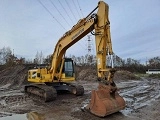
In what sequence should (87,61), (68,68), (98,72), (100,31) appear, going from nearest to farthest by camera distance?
(98,72) < (100,31) < (68,68) < (87,61)

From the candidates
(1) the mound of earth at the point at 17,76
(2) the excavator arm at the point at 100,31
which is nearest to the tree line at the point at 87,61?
(1) the mound of earth at the point at 17,76

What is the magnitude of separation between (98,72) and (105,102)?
128 centimetres

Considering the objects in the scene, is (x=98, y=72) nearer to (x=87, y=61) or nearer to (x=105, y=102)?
(x=105, y=102)

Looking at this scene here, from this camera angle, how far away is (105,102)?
7449 millimetres

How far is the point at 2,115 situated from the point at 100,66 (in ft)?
13.8

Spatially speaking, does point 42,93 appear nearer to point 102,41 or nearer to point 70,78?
point 70,78

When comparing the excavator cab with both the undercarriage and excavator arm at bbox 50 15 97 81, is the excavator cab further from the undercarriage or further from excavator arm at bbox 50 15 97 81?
the undercarriage

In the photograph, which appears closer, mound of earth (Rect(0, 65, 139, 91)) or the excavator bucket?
the excavator bucket

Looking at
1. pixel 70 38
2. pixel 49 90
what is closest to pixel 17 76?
pixel 49 90

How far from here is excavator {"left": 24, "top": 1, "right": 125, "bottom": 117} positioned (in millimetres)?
7637

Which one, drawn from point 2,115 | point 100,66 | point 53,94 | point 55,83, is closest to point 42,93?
point 53,94

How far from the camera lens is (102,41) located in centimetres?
841

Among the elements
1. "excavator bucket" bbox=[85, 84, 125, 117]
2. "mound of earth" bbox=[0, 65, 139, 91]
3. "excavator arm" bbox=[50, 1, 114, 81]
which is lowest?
"excavator bucket" bbox=[85, 84, 125, 117]

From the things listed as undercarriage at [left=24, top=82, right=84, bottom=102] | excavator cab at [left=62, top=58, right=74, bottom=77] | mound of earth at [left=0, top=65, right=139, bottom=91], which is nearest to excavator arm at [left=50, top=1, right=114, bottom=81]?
excavator cab at [left=62, top=58, right=74, bottom=77]
